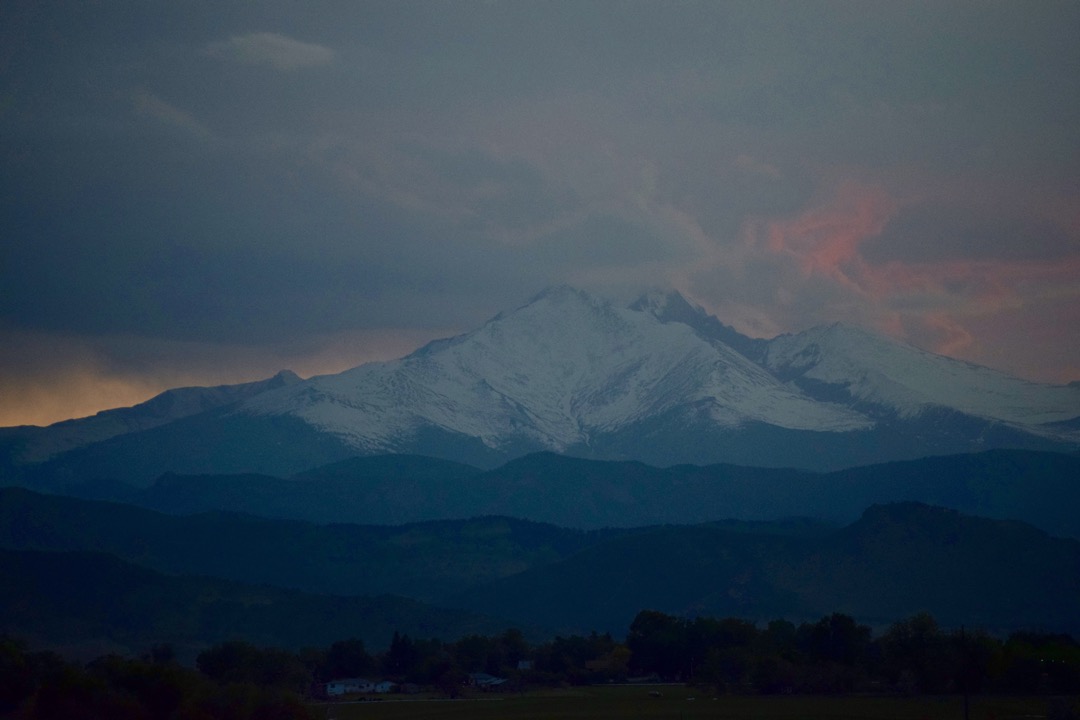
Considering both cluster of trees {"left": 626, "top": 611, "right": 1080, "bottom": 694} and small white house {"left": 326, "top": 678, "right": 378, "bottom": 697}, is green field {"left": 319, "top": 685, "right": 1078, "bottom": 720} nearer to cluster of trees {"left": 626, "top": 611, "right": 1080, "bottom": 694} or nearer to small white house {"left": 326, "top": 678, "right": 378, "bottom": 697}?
cluster of trees {"left": 626, "top": 611, "right": 1080, "bottom": 694}

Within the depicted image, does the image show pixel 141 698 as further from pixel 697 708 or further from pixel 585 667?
pixel 585 667

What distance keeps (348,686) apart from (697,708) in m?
43.9

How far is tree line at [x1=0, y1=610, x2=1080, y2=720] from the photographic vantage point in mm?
105375

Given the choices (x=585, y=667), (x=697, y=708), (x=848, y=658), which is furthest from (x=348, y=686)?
(x=848, y=658)

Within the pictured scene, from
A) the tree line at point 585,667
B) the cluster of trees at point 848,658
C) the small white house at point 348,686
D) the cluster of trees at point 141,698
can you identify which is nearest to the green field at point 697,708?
the cluster of trees at point 848,658

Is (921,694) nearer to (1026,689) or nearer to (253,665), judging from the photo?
(1026,689)

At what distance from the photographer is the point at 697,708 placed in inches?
4724

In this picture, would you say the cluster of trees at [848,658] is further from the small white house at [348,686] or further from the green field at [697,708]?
the small white house at [348,686]

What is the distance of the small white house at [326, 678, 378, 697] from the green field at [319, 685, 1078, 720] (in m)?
8.45

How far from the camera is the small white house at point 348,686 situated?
472 ft

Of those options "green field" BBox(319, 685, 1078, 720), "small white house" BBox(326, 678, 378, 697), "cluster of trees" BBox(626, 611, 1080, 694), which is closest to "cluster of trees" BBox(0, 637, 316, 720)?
"green field" BBox(319, 685, 1078, 720)

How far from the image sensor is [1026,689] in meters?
123

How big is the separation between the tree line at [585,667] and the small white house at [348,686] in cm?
216

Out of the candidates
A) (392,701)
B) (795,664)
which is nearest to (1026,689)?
(795,664)
